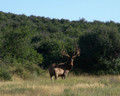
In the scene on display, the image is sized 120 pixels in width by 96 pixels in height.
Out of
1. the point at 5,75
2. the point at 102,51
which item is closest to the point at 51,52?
the point at 102,51

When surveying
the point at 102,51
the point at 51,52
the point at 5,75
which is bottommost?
the point at 5,75

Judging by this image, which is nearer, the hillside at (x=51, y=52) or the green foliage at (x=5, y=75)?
the green foliage at (x=5, y=75)

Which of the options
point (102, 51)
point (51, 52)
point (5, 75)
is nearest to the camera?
point (5, 75)

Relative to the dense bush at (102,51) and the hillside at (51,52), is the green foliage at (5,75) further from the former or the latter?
the dense bush at (102,51)

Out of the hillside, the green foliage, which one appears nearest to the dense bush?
the hillside

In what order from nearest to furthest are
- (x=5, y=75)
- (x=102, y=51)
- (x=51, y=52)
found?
(x=5, y=75) < (x=102, y=51) < (x=51, y=52)

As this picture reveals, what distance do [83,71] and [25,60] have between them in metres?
6.07

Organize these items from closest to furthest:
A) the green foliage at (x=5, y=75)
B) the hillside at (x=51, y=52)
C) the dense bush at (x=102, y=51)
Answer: the green foliage at (x=5, y=75)
the hillside at (x=51, y=52)
the dense bush at (x=102, y=51)

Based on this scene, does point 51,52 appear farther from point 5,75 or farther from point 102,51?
point 5,75

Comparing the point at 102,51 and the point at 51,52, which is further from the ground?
the point at 102,51

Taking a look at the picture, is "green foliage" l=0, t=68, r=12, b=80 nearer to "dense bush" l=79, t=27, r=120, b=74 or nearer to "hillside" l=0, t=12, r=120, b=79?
"hillside" l=0, t=12, r=120, b=79

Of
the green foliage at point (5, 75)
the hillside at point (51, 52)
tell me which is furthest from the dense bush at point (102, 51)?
the green foliage at point (5, 75)

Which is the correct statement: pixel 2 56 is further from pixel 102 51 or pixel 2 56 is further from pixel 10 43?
pixel 102 51

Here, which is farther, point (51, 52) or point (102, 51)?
point (51, 52)
